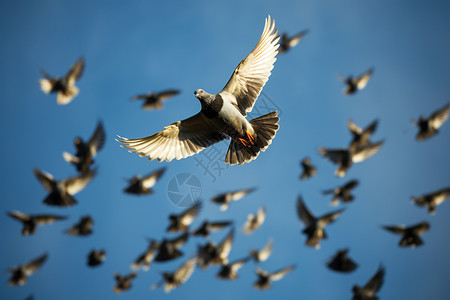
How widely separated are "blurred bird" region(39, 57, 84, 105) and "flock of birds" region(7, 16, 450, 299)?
36 mm

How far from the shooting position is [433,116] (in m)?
15.8

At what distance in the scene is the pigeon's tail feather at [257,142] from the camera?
263 inches

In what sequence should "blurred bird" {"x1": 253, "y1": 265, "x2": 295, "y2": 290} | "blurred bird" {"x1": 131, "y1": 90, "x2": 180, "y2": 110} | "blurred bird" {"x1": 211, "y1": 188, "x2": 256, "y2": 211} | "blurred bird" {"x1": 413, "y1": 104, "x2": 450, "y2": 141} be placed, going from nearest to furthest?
"blurred bird" {"x1": 253, "y1": 265, "x2": 295, "y2": 290}
"blurred bird" {"x1": 211, "y1": 188, "x2": 256, "y2": 211}
"blurred bird" {"x1": 413, "y1": 104, "x2": 450, "y2": 141}
"blurred bird" {"x1": 131, "y1": 90, "x2": 180, "y2": 110}

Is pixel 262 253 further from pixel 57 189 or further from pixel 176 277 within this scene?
pixel 57 189

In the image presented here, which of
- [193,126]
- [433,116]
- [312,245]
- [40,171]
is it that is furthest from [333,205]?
[40,171]

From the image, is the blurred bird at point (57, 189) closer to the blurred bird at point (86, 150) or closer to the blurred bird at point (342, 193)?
the blurred bird at point (86, 150)

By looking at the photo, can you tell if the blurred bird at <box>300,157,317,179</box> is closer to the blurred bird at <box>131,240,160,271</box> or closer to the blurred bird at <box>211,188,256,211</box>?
the blurred bird at <box>211,188,256,211</box>

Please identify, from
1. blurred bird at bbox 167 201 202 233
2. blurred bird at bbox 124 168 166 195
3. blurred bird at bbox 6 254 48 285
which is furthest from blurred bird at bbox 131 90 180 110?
blurred bird at bbox 6 254 48 285

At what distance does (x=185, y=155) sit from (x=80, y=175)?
6325 mm

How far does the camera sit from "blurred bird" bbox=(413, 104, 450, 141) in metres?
15.8

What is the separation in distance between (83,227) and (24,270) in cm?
263

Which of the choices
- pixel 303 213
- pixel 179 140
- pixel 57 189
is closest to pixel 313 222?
pixel 303 213

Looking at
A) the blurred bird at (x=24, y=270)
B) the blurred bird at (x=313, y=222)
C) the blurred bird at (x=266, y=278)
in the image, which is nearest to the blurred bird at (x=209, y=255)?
the blurred bird at (x=266, y=278)

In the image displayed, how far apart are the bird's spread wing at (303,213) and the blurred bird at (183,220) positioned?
3867 mm
